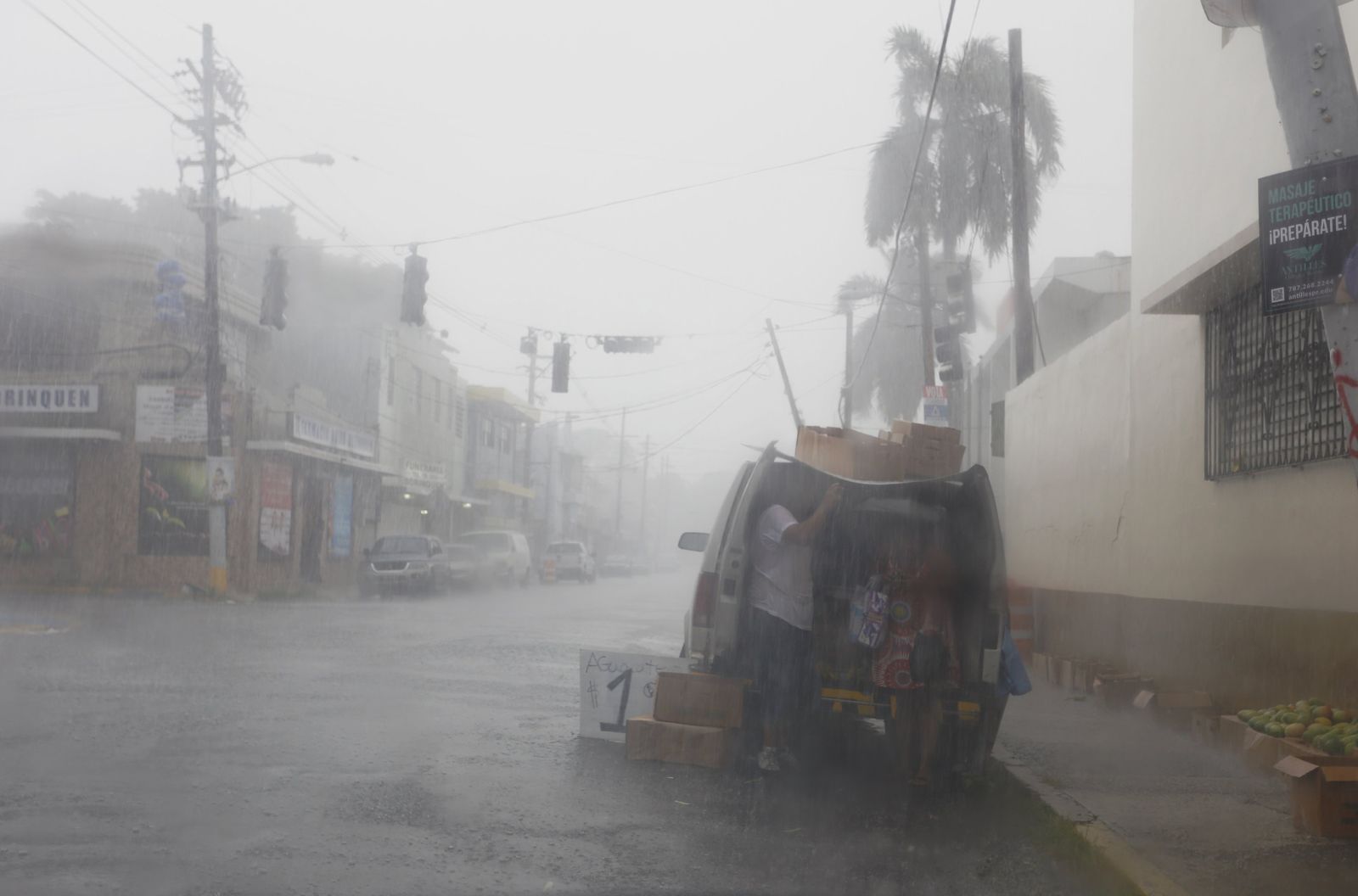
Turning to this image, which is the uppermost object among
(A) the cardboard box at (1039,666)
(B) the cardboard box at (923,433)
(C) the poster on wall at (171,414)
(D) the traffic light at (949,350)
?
(D) the traffic light at (949,350)

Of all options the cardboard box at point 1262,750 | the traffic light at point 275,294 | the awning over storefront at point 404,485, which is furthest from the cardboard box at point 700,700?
the awning over storefront at point 404,485

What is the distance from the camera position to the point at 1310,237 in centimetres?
536

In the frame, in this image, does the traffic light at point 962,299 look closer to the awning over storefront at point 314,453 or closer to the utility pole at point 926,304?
the utility pole at point 926,304

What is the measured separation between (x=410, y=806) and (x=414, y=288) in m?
16.9

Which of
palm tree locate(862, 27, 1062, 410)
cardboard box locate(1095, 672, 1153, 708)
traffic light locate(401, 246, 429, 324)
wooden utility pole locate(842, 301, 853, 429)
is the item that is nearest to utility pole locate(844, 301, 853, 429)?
wooden utility pole locate(842, 301, 853, 429)

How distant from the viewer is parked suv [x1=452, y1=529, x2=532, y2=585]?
1455 inches

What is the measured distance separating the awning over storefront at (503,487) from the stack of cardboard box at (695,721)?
44853 mm

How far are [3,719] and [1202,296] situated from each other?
8.94 m

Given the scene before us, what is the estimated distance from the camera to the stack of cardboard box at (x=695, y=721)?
772 centimetres

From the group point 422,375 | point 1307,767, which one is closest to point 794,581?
point 1307,767

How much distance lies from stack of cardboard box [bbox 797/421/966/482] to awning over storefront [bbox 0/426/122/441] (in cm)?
2250

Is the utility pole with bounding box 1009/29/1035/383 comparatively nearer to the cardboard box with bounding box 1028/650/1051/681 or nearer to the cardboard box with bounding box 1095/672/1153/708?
the cardboard box with bounding box 1028/650/1051/681

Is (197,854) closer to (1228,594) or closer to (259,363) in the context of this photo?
(1228,594)

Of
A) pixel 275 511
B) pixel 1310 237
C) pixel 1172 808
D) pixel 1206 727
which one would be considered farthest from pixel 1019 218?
pixel 275 511
